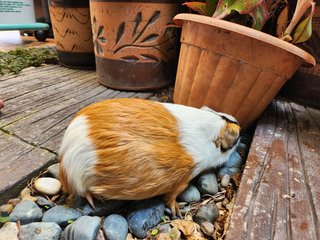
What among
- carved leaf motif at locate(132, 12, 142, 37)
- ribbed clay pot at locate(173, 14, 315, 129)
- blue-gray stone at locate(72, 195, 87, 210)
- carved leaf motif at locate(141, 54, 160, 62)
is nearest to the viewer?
blue-gray stone at locate(72, 195, 87, 210)

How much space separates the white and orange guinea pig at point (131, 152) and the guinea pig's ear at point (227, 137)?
0.08 meters

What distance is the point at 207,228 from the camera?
684 mm

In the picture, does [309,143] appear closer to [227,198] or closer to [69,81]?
[227,198]

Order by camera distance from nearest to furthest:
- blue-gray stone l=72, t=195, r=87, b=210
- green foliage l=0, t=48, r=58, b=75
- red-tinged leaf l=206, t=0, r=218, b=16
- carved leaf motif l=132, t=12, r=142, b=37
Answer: blue-gray stone l=72, t=195, r=87, b=210
red-tinged leaf l=206, t=0, r=218, b=16
carved leaf motif l=132, t=12, r=142, b=37
green foliage l=0, t=48, r=58, b=75

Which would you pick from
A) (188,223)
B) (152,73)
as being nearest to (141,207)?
(188,223)

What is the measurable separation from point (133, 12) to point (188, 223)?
1.17 metres

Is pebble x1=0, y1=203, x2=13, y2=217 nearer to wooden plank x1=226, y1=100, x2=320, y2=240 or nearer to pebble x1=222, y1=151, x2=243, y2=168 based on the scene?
wooden plank x1=226, y1=100, x2=320, y2=240

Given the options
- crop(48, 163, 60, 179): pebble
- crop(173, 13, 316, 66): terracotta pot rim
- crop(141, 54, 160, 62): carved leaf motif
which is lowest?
crop(48, 163, 60, 179): pebble

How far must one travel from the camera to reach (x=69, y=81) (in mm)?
1743

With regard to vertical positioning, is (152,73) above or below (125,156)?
below

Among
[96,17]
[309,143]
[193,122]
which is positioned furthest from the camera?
[96,17]

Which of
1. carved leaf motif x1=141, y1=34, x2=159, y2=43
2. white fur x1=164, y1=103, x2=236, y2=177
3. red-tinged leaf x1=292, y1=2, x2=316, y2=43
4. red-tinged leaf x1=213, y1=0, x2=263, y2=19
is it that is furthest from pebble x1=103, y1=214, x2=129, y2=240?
carved leaf motif x1=141, y1=34, x2=159, y2=43

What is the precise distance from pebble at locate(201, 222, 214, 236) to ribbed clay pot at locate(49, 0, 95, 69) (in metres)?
1.76

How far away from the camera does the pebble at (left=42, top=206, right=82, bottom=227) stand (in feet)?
2.15
